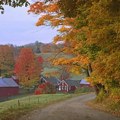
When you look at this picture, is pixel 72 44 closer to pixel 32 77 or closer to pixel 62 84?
pixel 32 77

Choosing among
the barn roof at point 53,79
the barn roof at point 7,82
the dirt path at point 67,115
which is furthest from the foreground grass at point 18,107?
the barn roof at point 53,79

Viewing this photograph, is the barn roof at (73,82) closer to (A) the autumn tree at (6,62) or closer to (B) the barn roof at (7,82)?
(A) the autumn tree at (6,62)

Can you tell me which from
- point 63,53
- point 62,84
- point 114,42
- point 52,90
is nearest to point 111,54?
point 114,42

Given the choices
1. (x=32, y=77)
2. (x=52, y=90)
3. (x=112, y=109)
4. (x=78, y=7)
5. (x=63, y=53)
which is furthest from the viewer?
(x=32, y=77)

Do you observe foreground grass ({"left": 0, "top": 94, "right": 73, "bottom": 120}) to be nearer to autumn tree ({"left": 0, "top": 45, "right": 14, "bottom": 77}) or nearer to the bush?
the bush

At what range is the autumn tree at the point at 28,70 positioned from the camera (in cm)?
10044

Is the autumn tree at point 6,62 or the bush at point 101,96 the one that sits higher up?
the autumn tree at point 6,62

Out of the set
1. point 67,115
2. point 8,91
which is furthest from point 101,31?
point 8,91

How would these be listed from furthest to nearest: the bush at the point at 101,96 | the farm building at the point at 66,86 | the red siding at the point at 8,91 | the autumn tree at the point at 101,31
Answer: the farm building at the point at 66,86 < the red siding at the point at 8,91 < the bush at the point at 101,96 < the autumn tree at the point at 101,31

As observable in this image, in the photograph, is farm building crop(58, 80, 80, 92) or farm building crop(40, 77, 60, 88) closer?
farm building crop(58, 80, 80, 92)

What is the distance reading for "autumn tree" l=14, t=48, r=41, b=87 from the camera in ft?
330

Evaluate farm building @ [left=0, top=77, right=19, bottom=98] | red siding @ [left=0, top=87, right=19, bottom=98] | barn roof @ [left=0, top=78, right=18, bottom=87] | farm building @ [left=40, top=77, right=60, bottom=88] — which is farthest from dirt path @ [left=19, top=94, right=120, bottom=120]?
farm building @ [left=40, top=77, right=60, bottom=88]

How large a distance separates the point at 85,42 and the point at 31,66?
265 ft

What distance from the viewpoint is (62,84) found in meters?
120
